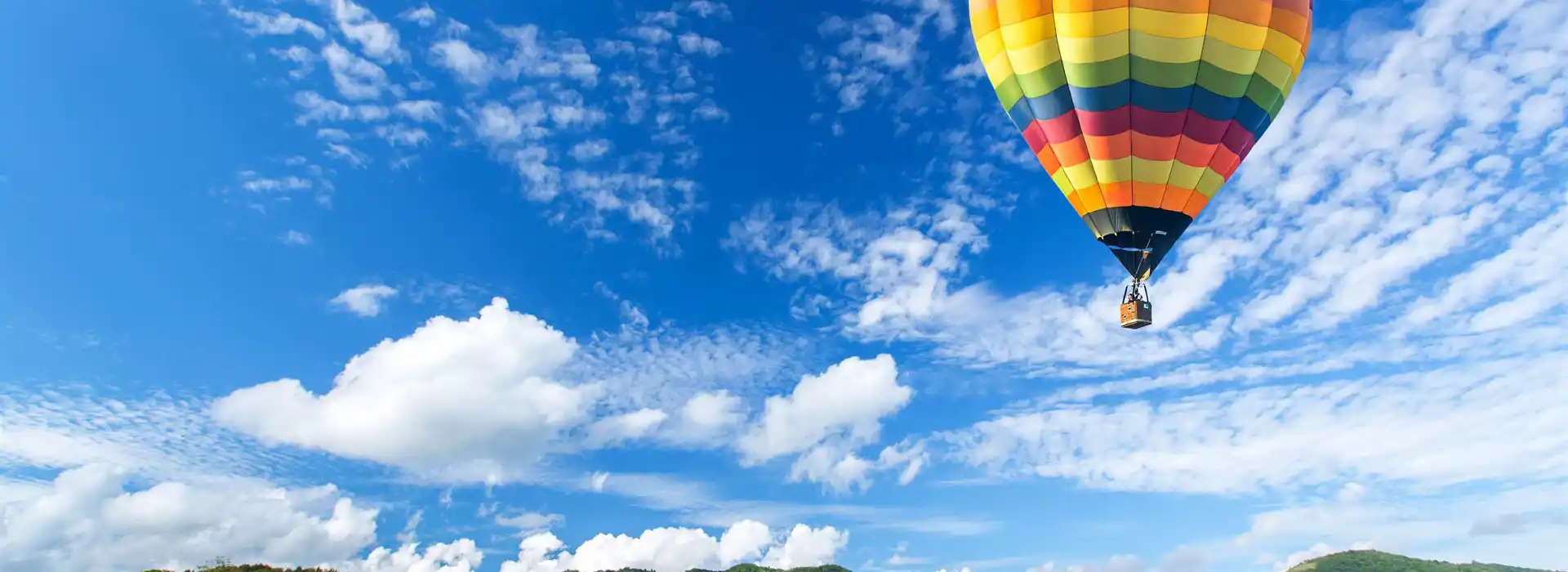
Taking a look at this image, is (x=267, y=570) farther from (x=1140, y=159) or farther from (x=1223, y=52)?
(x=1223, y=52)

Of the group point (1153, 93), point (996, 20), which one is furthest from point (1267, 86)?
point (996, 20)

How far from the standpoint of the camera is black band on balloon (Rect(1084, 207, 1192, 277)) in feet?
114

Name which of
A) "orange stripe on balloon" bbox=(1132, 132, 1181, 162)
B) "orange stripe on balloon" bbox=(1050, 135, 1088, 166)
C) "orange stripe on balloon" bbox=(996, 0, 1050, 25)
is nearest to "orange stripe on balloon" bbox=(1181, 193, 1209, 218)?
"orange stripe on balloon" bbox=(1132, 132, 1181, 162)

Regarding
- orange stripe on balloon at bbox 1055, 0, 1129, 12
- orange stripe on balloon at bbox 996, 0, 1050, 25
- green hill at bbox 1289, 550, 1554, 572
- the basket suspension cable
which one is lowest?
green hill at bbox 1289, 550, 1554, 572

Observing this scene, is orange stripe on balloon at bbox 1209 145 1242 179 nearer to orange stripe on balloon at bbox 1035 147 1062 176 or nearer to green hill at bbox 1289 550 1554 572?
orange stripe on balloon at bbox 1035 147 1062 176

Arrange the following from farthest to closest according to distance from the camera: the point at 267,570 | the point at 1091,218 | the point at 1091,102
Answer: the point at 1091,218 → the point at 1091,102 → the point at 267,570

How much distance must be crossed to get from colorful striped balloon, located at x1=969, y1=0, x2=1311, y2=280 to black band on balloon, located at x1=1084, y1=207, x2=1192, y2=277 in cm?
4

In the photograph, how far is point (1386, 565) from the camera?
101 m

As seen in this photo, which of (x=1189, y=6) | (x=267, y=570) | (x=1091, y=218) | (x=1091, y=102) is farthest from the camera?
(x=1091, y=218)

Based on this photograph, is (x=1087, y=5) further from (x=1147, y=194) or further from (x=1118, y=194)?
(x=1147, y=194)

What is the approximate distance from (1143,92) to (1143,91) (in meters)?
0.06

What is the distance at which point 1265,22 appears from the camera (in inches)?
1281

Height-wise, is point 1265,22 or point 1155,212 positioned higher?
point 1265,22

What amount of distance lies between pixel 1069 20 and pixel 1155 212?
798 cm
